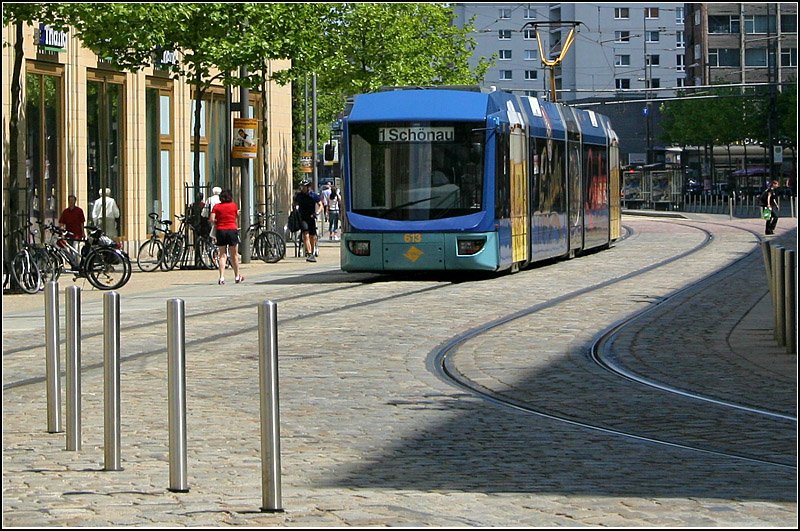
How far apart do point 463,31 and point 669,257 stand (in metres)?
28.6

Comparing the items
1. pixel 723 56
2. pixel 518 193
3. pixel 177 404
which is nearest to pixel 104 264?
pixel 518 193

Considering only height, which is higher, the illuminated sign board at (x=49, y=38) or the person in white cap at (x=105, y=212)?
the illuminated sign board at (x=49, y=38)

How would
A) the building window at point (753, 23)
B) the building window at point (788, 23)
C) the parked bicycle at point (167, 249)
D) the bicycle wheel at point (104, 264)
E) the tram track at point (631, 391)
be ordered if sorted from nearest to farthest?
the tram track at point (631, 391), the bicycle wheel at point (104, 264), the parked bicycle at point (167, 249), the building window at point (788, 23), the building window at point (753, 23)

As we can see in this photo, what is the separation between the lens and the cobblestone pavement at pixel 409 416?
7.35 m

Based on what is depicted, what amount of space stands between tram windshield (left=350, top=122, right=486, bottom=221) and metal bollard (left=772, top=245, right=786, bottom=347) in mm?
9723

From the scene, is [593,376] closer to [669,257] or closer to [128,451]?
[128,451]

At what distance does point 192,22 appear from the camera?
31.0 meters

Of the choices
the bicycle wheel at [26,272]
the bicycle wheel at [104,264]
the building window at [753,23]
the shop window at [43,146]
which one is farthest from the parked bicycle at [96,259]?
the building window at [753,23]

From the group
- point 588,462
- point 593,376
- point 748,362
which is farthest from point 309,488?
point 748,362

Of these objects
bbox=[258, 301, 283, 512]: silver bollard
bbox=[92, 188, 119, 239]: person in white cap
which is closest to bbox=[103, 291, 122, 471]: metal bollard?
bbox=[258, 301, 283, 512]: silver bollard

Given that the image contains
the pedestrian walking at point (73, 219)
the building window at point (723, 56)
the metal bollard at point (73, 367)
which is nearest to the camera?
the metal bollard at point (73, 367)

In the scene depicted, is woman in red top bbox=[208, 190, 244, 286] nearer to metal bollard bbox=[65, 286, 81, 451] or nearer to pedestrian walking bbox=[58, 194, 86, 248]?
pedestrian walking bbox=[58, 194, 86, 248]

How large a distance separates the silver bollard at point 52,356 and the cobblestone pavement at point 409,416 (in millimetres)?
133

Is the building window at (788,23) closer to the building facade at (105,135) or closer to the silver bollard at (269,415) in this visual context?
the building facade at (105,135)
